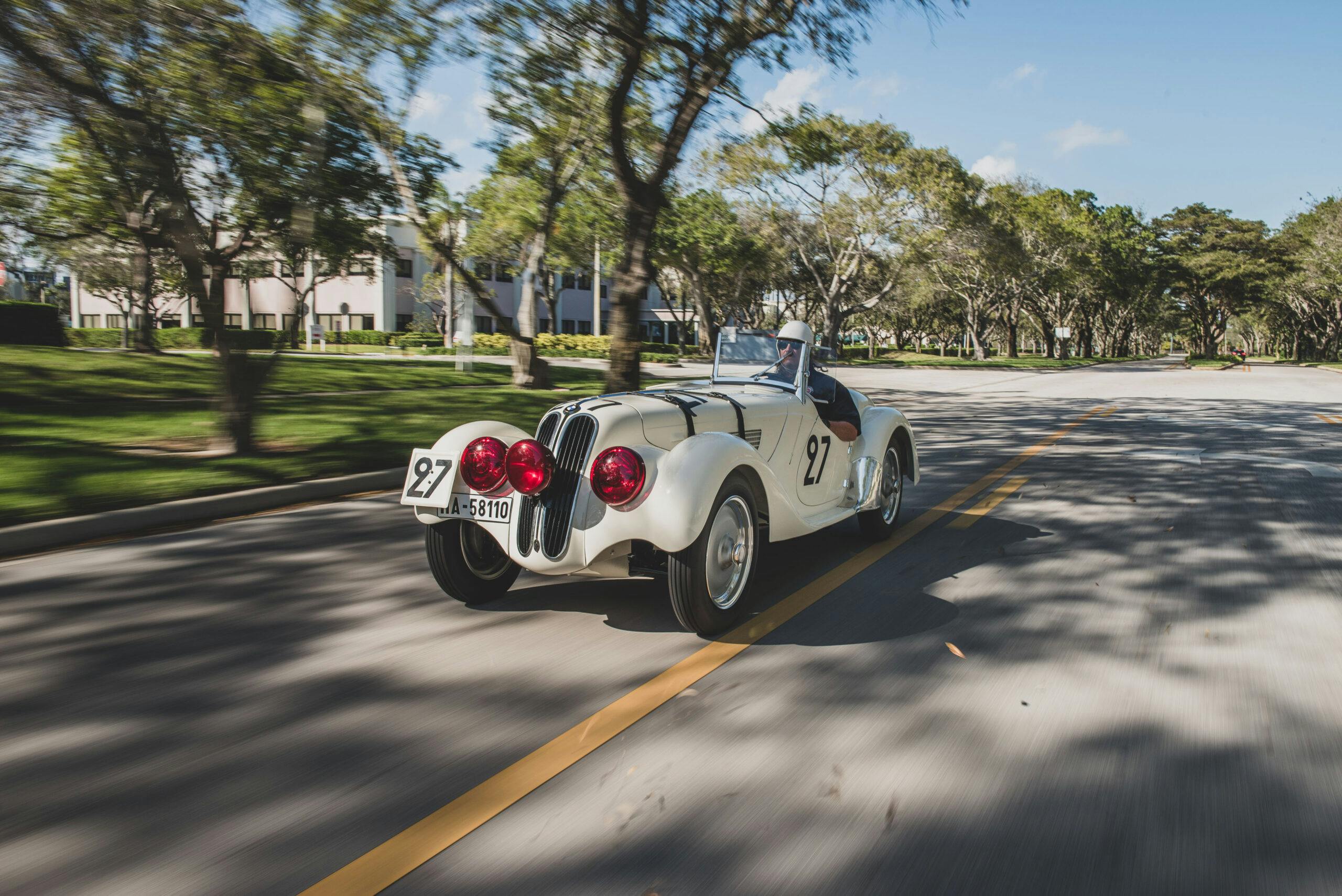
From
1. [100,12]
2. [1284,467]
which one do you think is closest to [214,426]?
[100,12]

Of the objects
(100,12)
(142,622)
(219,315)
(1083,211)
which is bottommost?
(142,622)

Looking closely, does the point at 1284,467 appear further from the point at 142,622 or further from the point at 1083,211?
the point at 1083,211

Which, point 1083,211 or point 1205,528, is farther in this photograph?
point 1083,211

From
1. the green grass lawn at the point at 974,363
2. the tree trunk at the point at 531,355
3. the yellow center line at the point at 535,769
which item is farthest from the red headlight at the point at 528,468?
the green grass lawn at the point at 974,363

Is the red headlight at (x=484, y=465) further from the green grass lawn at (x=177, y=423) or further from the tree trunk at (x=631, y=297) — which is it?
the tree trunk at (x=631, y=297)

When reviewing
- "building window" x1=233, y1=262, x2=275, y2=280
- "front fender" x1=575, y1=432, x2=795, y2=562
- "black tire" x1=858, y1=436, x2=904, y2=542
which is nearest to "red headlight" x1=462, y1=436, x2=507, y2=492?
"front fender" x1=575, y1=432, x2=795, y2=562

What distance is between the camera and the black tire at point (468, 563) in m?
5.08

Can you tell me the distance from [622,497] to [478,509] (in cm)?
80

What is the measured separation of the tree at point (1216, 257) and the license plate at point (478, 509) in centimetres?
7875

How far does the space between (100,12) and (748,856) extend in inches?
456

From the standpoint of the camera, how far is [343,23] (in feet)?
40.1

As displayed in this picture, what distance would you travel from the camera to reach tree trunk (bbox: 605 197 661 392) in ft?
45.9

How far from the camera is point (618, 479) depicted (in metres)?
4.46

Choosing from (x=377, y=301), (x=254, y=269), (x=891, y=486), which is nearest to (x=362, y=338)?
(x=377, y=301)
